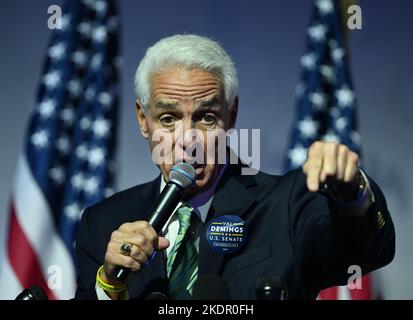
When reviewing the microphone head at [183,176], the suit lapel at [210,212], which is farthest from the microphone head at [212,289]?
the suit lapel at [210,212]

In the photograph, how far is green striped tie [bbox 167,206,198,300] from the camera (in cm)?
196

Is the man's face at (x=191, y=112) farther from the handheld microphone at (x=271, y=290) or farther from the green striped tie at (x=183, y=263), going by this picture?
the handheld microphone at (x=271, y=290)

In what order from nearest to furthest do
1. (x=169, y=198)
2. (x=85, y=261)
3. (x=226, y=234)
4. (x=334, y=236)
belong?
(x=169, y=198)
(x=334, y=236)
(x=226, y=234)
(x=85, y=261)

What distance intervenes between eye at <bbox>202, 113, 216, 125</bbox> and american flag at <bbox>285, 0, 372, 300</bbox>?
2.31m

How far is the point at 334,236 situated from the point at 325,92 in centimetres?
298

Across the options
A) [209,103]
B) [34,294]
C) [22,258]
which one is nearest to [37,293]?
[34,294]

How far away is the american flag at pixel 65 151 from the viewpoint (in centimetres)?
429

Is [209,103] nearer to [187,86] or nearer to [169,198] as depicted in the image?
[187,86]

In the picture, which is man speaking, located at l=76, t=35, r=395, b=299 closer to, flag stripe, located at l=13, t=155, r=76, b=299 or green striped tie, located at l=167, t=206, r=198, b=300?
green striped tie, located at l=167, t=206, r=198, b=300

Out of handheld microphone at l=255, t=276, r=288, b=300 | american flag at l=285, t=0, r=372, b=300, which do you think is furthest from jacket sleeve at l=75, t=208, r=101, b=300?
american flag at l=285, t=0, r=372, b=300

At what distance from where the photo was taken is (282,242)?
79.0 inches

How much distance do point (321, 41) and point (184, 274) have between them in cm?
292
